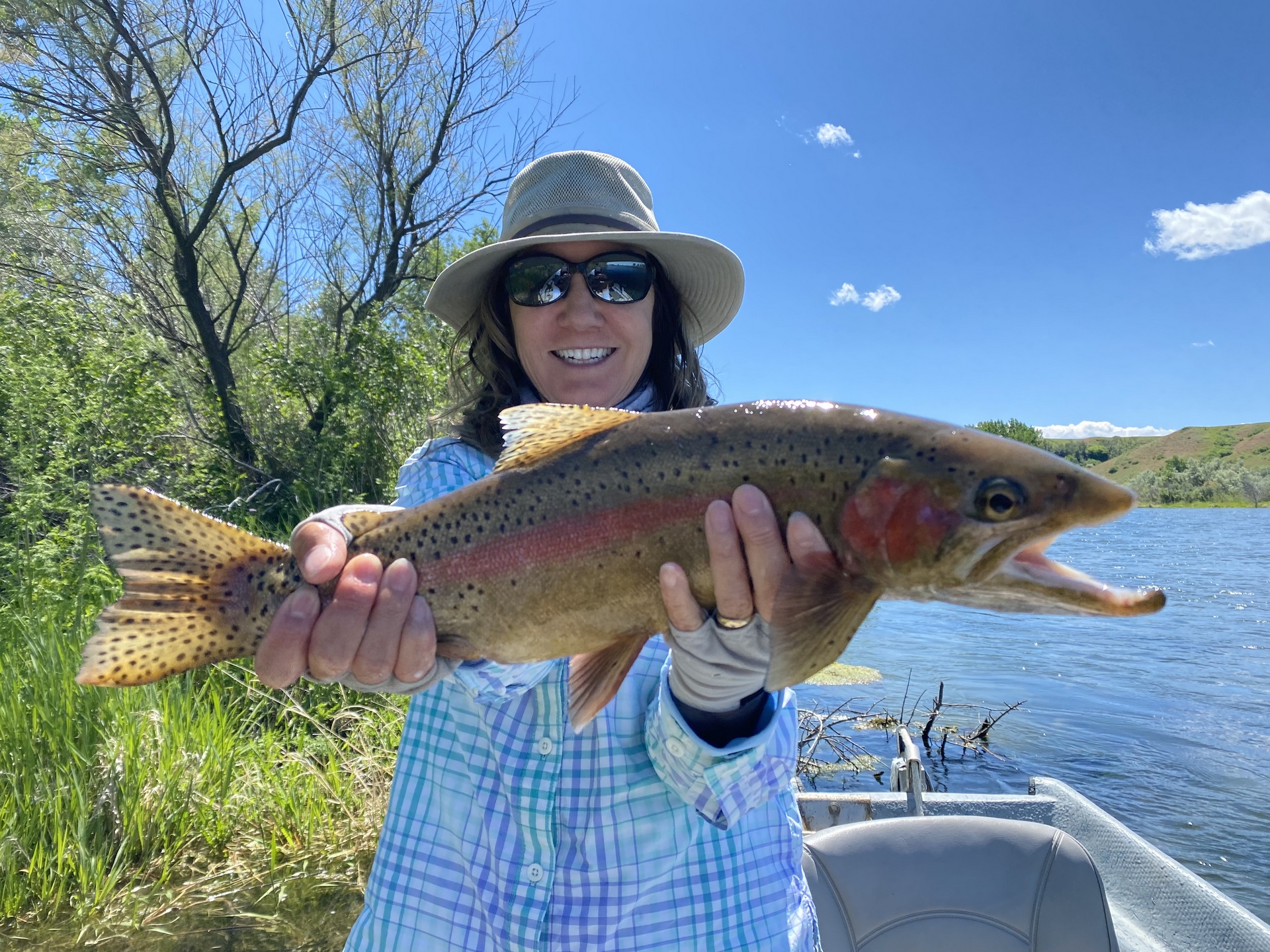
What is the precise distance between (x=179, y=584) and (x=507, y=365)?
1575 millimetres

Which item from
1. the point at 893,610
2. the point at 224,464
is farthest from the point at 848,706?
the point at 893,610

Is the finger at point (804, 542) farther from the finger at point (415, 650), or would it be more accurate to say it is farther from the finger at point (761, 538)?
the finger at point (415, 650)

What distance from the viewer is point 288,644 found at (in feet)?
7.06

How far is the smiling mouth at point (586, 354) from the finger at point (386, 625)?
44.5 inches

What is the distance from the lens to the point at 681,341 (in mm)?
3516

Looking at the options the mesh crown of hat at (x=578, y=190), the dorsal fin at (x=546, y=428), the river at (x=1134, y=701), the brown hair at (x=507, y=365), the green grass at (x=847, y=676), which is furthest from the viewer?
the green grass at (x=847, y=676)

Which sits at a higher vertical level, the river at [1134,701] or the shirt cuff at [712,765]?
the shirt cuff at [712,765]

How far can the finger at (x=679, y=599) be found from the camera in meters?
2.08

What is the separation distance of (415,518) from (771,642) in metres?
1.15

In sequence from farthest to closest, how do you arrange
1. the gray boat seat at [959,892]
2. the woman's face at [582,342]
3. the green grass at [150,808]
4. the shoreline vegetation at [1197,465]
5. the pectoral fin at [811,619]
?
the shoreline vegetation at [1197,465], the green grass at [150,808], the gray boat seat at [959,892], the woman's face at [582,342], the pectoral fin at [811,619]

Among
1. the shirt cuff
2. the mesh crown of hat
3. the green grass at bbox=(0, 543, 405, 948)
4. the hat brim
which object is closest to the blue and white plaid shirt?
the shirt cuff

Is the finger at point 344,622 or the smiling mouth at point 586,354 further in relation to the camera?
the smiling mouth at point 586,354

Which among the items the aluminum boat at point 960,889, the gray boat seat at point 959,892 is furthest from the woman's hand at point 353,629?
the gray boat seat at point 959,892

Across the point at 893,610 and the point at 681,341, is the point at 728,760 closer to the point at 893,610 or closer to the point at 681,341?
the point at 681,341
